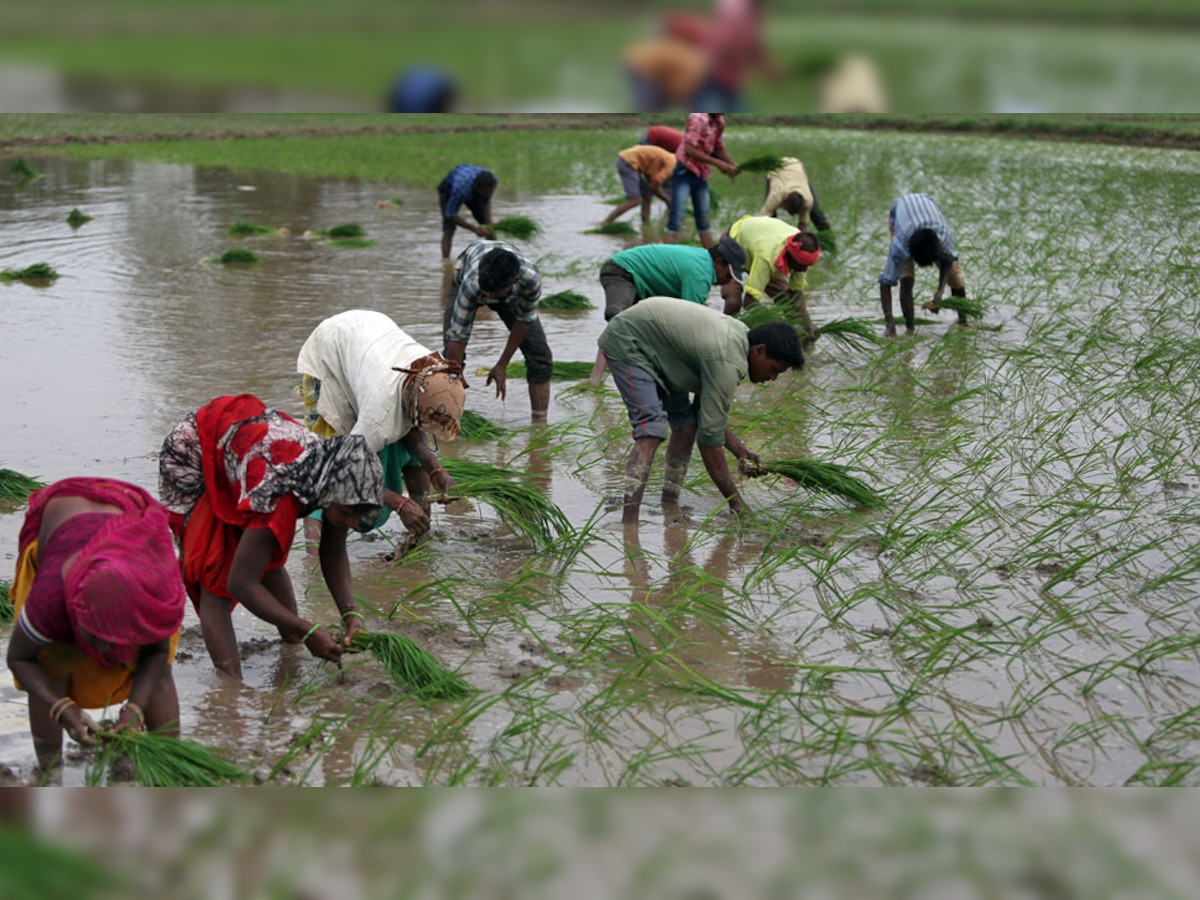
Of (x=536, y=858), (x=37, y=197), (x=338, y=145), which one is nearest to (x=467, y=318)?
(x=536, y=858)

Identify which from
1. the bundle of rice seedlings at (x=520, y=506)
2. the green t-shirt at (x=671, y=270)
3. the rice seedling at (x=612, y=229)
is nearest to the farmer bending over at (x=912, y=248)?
the green t-shirt at (x=671, y=270)

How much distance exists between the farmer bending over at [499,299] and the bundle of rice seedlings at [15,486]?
5.88 ft

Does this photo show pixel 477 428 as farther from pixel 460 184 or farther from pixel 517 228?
pixel 517 228

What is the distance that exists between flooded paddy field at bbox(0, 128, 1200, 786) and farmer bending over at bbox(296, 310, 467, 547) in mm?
313

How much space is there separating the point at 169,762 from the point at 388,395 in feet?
5.35

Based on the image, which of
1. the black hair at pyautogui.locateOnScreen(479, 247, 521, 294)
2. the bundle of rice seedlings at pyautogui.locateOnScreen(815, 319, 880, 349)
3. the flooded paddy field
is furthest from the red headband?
the black hair at pyautogui.locateOnScreen(479, 247, 521, 294)

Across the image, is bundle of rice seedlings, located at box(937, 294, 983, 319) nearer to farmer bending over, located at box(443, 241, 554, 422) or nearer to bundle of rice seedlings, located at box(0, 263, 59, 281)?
farmer bending over, located at box(443, 241, 554, 422)

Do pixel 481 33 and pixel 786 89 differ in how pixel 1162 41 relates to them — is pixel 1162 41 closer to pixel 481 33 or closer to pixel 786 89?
pixel 786 89

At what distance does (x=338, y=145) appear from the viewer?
22.5 metres

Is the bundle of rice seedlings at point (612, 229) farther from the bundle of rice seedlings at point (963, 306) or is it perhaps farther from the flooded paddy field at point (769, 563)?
the bundle of rice seedlings at point (963, 306)

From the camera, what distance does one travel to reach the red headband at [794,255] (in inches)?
281

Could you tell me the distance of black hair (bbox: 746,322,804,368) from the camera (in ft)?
15.4

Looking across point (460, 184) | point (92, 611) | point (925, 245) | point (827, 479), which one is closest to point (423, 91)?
point (92, 611)

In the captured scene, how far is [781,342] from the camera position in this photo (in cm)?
470
